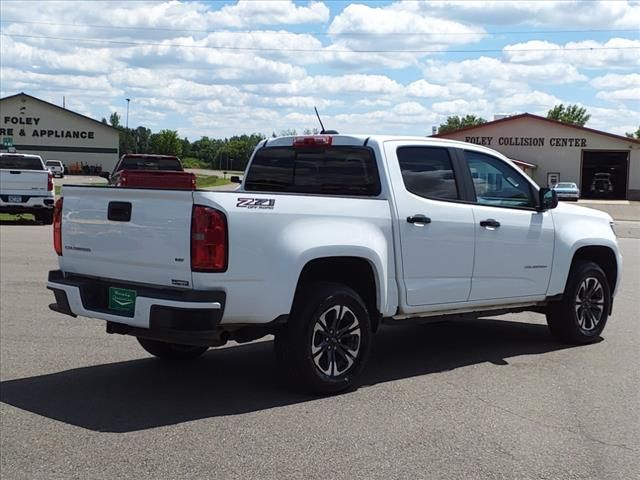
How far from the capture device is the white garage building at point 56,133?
263 ft

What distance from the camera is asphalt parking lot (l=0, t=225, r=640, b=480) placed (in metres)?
4.80

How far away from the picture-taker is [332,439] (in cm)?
523

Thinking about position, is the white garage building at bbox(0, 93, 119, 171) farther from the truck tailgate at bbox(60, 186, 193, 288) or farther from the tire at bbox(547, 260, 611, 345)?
the truck tailgate at bbox(60, 186, 193, 288)

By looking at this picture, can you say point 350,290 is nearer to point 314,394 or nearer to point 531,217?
point 314,394

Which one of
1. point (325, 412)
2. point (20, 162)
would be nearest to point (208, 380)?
point (325, 412)

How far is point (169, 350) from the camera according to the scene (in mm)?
7211

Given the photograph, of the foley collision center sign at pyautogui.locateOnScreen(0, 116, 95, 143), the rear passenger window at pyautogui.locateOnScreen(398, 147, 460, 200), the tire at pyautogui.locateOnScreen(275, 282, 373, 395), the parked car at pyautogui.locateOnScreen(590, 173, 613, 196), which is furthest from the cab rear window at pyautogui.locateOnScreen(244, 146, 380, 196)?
the foley collision center sign at pyautogui.locateOnScreen(0, 116, 95, 143)

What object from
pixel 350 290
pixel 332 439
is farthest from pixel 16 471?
pixel 350 290

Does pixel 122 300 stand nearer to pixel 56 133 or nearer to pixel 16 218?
pixel 16 218

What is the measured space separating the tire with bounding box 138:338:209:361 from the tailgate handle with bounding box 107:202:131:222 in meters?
1.51

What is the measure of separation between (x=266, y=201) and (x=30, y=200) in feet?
59.6

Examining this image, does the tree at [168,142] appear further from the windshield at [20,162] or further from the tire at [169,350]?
the tire at [169,350]

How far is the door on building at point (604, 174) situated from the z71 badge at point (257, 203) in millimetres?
63546

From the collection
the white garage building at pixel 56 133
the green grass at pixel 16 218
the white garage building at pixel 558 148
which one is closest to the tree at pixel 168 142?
the white garage building at pixel 56 133
